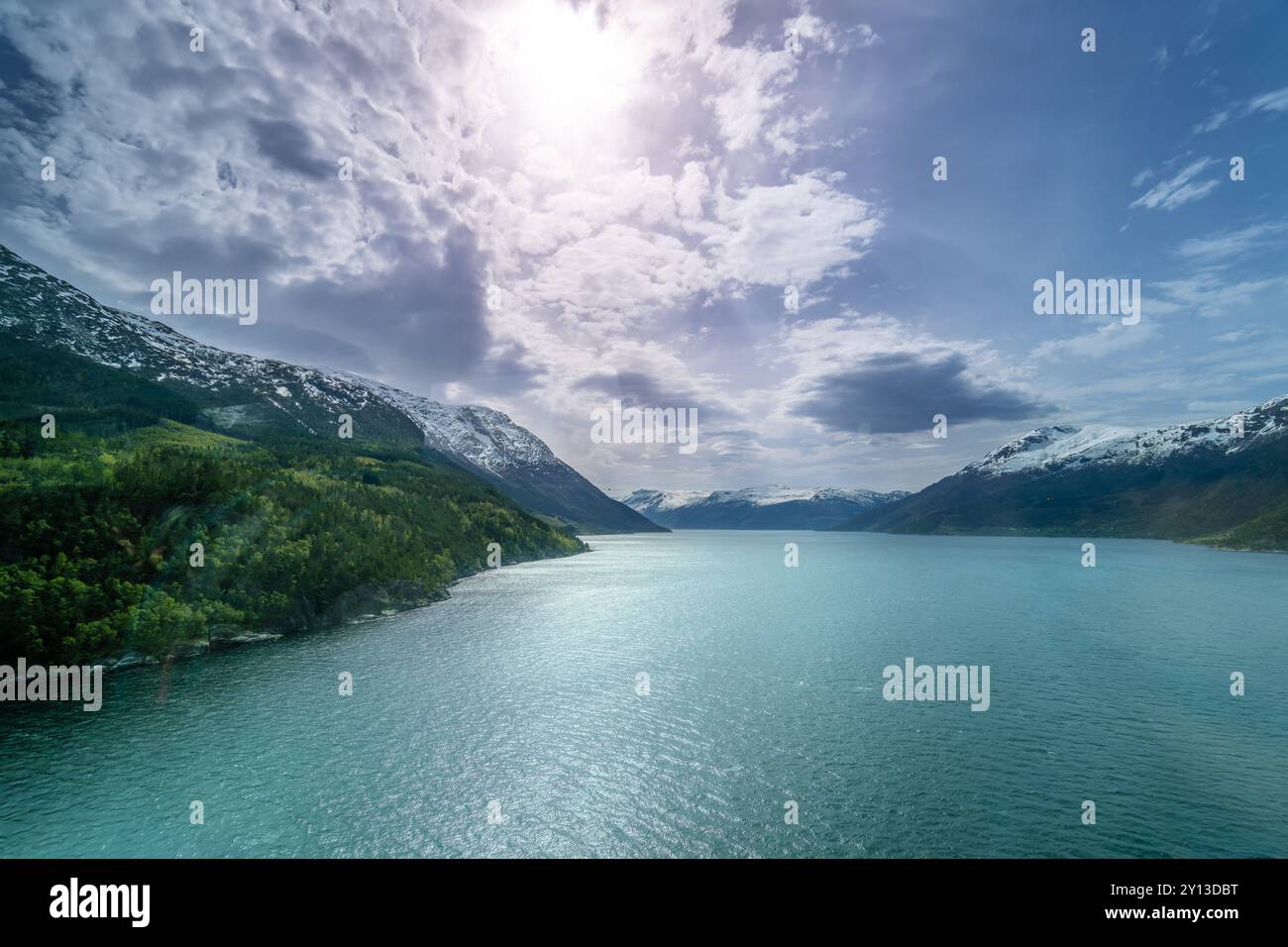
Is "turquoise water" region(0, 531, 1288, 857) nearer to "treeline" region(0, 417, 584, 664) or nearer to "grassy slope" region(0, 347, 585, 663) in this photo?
"grassy slope" region(0, 347, 585, 663)

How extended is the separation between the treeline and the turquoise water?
35.1ft

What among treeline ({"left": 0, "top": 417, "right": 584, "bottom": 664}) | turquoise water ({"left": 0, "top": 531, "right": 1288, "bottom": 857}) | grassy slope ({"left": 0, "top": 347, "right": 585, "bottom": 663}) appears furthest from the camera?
grassy slope ({"left": 0, "top": 347, "right": 585, "bottom": 663})

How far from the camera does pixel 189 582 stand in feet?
269

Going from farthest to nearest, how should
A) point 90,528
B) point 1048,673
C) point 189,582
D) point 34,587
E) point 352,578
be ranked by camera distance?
point 352,578
point 189,582
point 90,528
point 34,587
point 1048,673

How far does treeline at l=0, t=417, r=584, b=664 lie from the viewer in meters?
67.1

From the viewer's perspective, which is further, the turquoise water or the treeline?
the treeline

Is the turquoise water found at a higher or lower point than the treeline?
lower

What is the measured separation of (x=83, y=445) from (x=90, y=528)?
50.7 m

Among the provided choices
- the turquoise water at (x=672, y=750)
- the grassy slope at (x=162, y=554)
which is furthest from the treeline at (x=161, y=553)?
the turquoise water at (x=672, y=750)

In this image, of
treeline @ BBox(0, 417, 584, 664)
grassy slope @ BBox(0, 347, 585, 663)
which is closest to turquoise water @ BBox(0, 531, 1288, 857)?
grassy slope @ BBox(0, 347, 585, 663)

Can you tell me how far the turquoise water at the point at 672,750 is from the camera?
29.9 m

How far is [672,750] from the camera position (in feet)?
135
